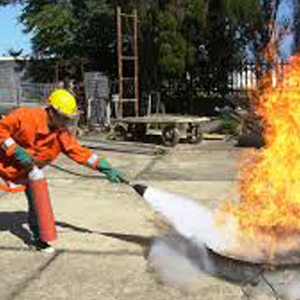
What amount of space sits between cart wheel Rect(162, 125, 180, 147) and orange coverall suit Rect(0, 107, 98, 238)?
9374mm

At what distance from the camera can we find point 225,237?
6836 millimetres

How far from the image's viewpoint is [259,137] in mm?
15930

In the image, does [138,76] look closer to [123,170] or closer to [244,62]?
[244,62]

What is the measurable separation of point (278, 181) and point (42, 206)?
8.37 feet

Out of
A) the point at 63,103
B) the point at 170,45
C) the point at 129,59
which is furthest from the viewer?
the point at 170,45

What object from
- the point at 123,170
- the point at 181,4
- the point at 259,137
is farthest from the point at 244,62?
the point at 123,170

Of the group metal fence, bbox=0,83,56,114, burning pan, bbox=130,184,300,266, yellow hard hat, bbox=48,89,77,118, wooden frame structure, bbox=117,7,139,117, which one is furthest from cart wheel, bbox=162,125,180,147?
yellow hard hat, bbox=48,89,77,118

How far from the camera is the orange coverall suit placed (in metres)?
6.49

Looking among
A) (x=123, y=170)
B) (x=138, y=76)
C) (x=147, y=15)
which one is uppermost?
(x=147, y=15)

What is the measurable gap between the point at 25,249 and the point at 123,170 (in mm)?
5684

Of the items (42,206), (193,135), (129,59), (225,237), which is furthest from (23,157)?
(129,59)

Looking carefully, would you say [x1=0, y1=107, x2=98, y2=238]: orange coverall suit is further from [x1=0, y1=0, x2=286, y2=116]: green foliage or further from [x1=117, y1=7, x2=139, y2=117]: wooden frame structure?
[x1=0, y1=0, x2=286, y2=116]: green foliage

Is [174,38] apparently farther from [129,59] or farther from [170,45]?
[129,59]

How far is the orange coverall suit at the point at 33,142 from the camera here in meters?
6.49
